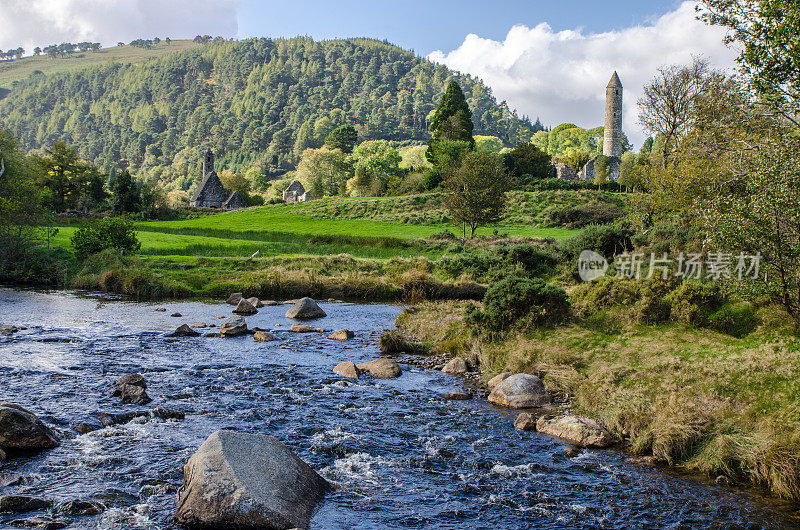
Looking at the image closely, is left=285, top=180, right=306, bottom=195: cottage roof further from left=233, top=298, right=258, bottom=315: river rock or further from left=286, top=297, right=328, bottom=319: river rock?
left=286, top=297, right=328, bottom=319: river rock

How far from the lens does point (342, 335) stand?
2331 centimetres

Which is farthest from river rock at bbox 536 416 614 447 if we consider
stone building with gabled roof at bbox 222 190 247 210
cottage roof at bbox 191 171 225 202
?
cottage roof at bbox 191 171 225 202

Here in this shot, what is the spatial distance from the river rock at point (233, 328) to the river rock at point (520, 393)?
12.1 m

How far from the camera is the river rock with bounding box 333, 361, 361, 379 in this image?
57.3ft

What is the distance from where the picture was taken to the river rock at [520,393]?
48.9ft

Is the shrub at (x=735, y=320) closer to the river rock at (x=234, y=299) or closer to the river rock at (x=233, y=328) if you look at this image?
the river rock at (x=233, y=328)

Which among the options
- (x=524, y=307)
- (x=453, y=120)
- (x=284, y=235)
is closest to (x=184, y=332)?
(x=524, y=307)

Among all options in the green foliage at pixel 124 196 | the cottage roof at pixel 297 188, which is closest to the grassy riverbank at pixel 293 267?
the green foliage at pixel 124 196

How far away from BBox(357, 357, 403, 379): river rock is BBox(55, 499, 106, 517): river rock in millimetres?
9388

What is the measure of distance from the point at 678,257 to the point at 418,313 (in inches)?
456

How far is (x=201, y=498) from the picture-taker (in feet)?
28.6

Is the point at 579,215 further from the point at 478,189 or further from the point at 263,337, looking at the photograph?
the point at 263,337

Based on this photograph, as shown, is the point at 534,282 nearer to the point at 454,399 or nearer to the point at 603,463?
the point at 454,399

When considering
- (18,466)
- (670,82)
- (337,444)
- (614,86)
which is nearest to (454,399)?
(337,444)
